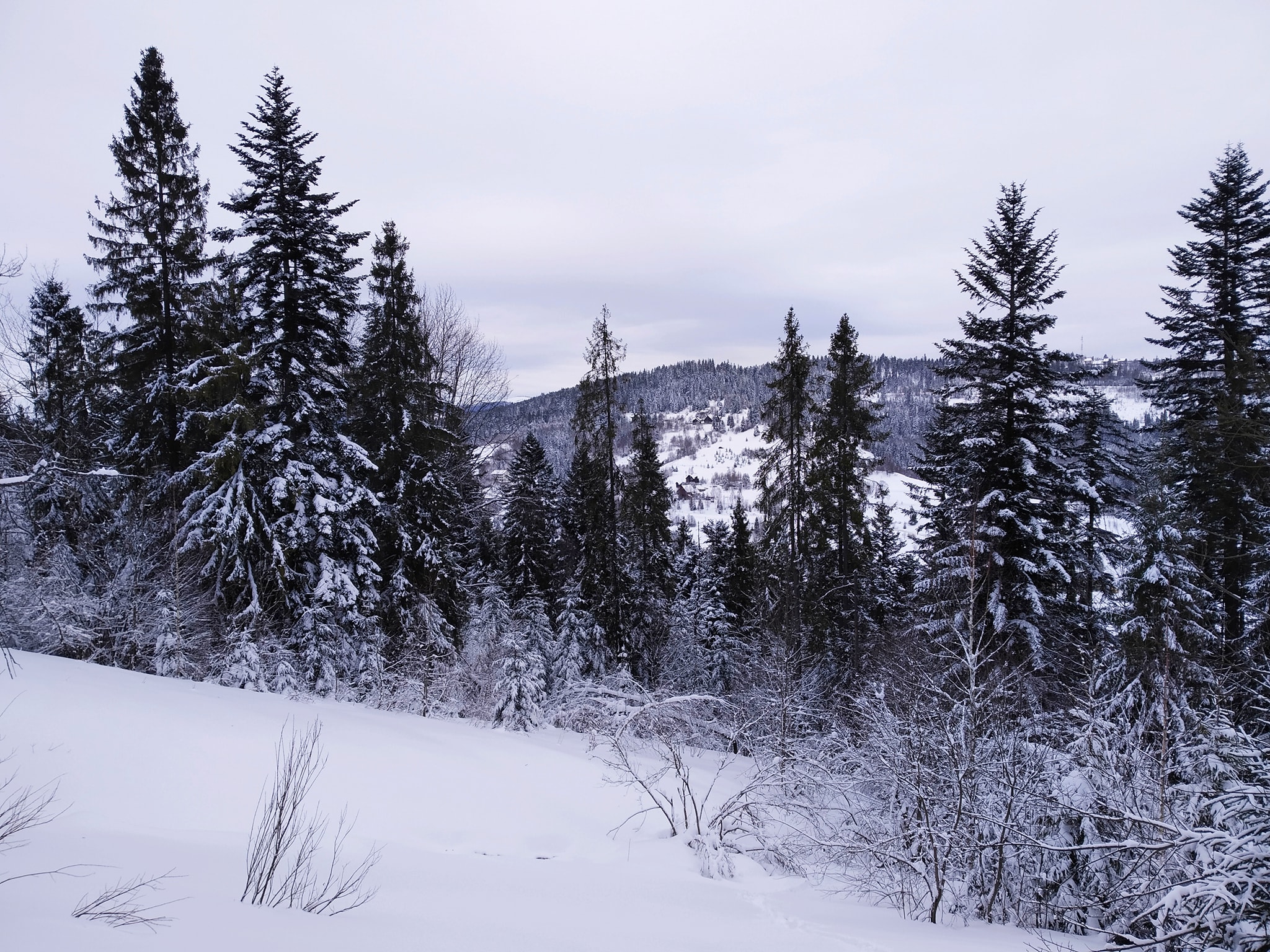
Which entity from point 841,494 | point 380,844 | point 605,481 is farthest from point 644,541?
point 380,844

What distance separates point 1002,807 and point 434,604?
14.3 metres

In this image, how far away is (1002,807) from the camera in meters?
6.76

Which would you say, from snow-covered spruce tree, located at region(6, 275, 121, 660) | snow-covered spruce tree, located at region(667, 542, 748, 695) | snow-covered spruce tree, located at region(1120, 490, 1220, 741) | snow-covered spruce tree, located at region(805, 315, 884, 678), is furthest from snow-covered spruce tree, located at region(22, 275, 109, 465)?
snow-covered spruce tree, located at region(1120, 490, 1220, 741)

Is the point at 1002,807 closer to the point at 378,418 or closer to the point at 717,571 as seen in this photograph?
the point at 378,418

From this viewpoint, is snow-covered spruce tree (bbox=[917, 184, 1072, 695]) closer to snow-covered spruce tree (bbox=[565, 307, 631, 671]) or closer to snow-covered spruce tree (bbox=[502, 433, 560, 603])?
snow-covered spruce tree (bbox=[565, 307, 631, 671])

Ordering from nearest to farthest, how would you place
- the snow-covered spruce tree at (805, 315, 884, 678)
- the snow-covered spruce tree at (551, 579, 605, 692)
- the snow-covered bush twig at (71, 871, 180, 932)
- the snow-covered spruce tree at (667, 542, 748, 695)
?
the snow-covered bush twig at (71, 871, 180, 932) < the snow-covered spruce tree at (805, 315, 884, 678) < the snow-covered spruce tree at (551, 579, 605, 692) < the snow-covered spruce tree at (667, 542, 748, 695)

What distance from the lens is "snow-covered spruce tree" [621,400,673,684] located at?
2314 cm

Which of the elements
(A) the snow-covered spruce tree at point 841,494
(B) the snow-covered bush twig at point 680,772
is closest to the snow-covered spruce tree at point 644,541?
(A) the snow-covered spruce tree at point 841,494

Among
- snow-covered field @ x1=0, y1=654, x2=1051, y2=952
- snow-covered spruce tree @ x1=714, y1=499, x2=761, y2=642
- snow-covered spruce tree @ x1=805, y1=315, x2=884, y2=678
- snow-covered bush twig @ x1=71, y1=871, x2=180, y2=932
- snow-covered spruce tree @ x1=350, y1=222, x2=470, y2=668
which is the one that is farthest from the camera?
snow-covered spruce tree @ x1=714, y1=499, x2=761, y2=642

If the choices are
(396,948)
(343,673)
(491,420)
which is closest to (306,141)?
(491,420)

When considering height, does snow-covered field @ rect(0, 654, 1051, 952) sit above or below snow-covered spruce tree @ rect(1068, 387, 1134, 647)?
below

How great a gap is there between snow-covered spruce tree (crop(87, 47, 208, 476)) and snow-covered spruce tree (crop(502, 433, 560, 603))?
46.8ft

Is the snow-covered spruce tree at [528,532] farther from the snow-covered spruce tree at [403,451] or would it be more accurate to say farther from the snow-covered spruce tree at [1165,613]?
the snow-covered spruce tree at [1165,613]

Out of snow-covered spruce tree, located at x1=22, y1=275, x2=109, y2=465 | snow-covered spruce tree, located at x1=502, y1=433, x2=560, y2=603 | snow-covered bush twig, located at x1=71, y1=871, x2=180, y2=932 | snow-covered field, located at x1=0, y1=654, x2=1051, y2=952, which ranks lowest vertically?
snow-covered field, located at x1=0, y1=654, x2=1051, y2=952
